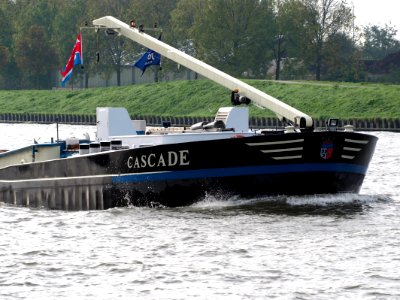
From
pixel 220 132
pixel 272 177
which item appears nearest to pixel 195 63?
pixel 220 132

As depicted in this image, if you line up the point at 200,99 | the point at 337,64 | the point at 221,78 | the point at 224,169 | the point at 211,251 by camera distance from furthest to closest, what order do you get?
the point at 337,64 → the point at 200,99 → the point at 221,78 → the point at 224,169 → the point at 211,251

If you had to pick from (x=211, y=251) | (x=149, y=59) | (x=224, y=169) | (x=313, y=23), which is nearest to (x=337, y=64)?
(x=313, y=23)

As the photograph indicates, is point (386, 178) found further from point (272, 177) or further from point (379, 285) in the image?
point (379, 285)

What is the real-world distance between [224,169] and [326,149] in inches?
116

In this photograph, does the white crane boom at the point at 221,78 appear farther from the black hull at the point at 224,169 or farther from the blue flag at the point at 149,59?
the black hull at the point at 224,169

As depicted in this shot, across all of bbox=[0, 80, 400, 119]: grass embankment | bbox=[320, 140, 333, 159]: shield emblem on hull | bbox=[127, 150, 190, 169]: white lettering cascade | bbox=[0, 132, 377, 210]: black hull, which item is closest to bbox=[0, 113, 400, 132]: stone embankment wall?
bbox=[0, 80, 400, 119]: grass embankment

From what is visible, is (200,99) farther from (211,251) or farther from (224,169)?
(211,251)

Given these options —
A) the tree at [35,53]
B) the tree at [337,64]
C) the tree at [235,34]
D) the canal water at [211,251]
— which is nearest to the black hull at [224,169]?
the canal water at [211,251]

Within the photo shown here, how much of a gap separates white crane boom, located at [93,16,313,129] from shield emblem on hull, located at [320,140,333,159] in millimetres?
650

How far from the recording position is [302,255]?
23500mm

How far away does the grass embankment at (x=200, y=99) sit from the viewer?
100438 mm

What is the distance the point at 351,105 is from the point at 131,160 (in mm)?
73441

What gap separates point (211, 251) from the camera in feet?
79.5

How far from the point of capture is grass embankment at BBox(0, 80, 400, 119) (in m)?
100
